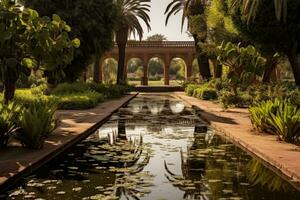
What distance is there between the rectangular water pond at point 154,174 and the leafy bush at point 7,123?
4.22 ft

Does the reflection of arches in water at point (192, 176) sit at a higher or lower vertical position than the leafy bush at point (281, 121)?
lower

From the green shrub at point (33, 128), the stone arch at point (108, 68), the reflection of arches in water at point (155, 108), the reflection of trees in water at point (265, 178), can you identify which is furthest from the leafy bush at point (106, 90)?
the stone arch at point (108, 68)

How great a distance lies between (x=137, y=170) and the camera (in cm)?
784

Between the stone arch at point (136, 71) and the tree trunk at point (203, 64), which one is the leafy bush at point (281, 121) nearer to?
→ the tree trunk at point (203, 64)

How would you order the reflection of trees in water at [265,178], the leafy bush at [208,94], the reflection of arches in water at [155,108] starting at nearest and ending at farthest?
the reflection of trees in water at [265,178]
the reflection of arches in water at [155,108]
the leafy bush at [208,94]

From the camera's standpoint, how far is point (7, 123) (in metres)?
8.95

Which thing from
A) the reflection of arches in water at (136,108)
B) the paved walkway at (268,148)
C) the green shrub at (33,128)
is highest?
the green shrub at (33,128)

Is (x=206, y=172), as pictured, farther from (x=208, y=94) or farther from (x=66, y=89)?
(x=208, y=94)

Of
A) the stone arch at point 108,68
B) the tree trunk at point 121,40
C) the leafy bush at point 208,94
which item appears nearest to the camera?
the leafy bush at point 208,94

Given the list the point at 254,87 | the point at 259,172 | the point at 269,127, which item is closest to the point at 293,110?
the point at 269,127

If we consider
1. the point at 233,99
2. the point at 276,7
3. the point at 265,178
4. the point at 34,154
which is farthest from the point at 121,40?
the point at 265,178

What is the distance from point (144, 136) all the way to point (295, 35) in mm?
10485

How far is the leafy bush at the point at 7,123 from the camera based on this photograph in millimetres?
8859

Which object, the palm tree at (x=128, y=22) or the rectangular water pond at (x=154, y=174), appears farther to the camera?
the palm tree at (x=128, y=22)
